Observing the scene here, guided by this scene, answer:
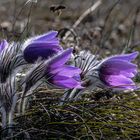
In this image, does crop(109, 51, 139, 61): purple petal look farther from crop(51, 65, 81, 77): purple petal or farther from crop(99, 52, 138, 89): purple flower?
crop(51, 65, 81, 77): purple petal

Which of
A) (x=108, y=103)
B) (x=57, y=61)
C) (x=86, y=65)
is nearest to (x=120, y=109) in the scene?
(x=108, y=103)

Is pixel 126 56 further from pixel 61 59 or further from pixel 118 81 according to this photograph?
pixel 61 59

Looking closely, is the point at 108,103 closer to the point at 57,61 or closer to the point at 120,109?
the point at 120,109

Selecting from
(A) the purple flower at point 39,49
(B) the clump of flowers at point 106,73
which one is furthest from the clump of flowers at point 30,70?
(B) the clump of flowers at point 106,73

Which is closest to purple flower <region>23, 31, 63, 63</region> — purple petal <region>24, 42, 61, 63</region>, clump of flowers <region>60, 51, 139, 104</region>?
purple petal <region>24, 42, 61, 63</region>

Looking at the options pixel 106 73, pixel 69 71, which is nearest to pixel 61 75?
pixel 69 71

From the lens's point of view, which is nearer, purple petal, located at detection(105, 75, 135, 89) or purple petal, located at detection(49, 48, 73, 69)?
purple petal, located at detection(49, 48, 73, 69)
